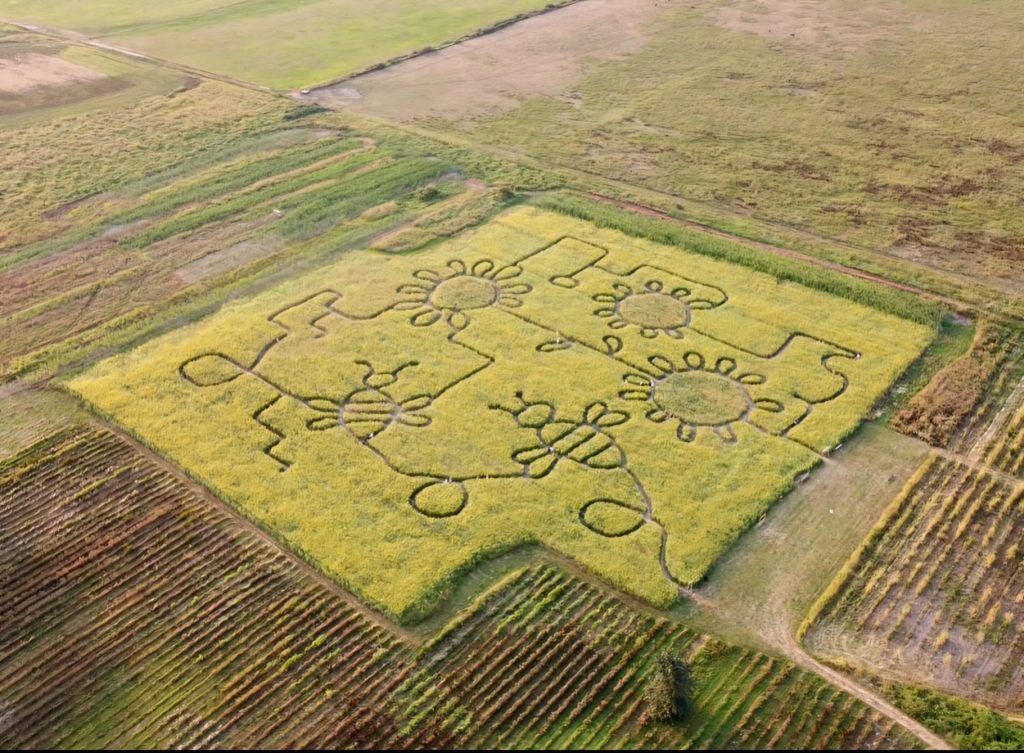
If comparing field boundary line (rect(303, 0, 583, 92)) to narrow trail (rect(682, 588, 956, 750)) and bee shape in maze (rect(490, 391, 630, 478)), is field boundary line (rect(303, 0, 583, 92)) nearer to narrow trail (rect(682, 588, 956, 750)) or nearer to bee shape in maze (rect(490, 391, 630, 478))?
bee shape in maze (rect(490, 391, 630, 478))

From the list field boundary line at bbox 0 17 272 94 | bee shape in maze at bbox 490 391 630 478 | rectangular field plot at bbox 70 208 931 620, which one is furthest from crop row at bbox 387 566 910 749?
field boundary line at bbox 0 17 272 94

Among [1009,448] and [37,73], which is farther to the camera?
[37,73]

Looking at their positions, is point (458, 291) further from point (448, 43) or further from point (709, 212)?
point (448, 43)

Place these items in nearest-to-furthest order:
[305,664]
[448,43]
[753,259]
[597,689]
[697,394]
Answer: [597,689], [305,664], [697,394], [753,259], [448,43]

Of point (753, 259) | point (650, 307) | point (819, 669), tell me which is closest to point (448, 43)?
point (753, 259)

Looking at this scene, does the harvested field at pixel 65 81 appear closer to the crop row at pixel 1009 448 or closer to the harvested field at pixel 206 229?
the harvested field at pixel 206 229

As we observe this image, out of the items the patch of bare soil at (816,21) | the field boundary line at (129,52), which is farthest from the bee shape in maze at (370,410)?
the patch of bare soil at (816,21)


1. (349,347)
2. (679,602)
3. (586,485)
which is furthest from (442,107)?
(679,602)
